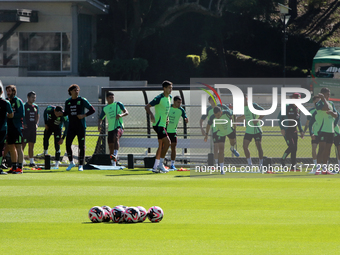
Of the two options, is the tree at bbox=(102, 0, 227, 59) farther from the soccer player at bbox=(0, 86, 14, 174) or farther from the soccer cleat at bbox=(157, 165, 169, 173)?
the soccer player at bbox=(0, 86, 14, 174)

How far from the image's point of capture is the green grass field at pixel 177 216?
5672 millimetres

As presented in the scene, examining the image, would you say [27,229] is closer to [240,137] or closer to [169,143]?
[169,143]

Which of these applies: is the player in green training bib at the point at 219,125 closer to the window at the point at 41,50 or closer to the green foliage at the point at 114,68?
the green foliage at the point at 114,68

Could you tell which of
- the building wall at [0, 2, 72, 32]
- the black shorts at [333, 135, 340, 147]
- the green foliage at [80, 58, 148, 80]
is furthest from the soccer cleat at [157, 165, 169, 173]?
the building wall at [0, 2, 72, 32]

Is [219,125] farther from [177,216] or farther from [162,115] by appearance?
[177,216]

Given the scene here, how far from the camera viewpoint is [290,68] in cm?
4612

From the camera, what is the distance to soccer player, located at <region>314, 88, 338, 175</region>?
13.2 metres

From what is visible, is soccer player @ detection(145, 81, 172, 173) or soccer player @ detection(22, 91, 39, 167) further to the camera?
soccer player @ detection(22, 91, 39, 167)

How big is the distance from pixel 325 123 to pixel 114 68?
28924 millimetres

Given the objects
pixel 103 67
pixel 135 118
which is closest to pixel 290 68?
pixel 103 67

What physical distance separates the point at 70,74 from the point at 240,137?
25.9 metres

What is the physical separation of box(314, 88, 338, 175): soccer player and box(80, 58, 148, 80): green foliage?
2835 cm

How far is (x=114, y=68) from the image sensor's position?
40719 mm

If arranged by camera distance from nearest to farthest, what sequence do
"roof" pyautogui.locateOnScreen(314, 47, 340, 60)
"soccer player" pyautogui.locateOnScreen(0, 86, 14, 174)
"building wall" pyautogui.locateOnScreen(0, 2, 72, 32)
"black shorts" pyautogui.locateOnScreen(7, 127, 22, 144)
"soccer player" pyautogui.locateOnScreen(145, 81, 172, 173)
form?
"soccer player" pyautogui.locateOnScreen(0, 86, 14, 174), "black shorts" pyautogui.locateOnScreen(7, 127, 22, 144), "soccer player" pyautogui.locateOnScreen(145, 81, 172, 173), "roof" pyautogui.locateOnScreen(314, 47, 340, 60), "building wall" pyautogui.locateOnScreen(0, 2, 72, 32)
